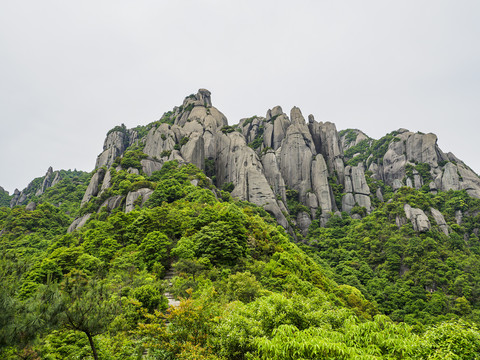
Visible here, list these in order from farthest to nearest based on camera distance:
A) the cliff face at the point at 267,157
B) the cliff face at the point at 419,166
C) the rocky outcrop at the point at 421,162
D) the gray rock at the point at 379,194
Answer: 1. the gray rock at the point at 379,194
2. the cliff face at the point at 419,166
3. the rocky outcrop at the point at 421,162
4. the cliff face at the point at 267,157

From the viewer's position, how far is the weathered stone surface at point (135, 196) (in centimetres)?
4228

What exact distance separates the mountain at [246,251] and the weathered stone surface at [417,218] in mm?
244

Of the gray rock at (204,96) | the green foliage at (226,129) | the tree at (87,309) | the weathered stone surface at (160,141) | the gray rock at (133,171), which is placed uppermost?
the gray rock at (204,96)

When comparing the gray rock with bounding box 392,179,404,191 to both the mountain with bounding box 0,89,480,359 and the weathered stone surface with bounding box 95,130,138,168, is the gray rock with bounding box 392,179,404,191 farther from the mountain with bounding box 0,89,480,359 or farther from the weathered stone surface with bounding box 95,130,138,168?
the weathered stone surface with bounding box 95,130,138,168

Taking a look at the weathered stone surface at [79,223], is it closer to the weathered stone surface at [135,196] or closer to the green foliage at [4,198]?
the weathered stone surface at [135,196]

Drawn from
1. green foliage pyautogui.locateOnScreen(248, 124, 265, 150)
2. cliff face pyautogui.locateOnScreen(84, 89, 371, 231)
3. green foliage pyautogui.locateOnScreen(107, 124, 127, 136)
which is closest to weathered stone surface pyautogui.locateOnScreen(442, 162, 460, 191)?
cliff face pyautogui.locateOnScreen(84, 89, 371, 231)

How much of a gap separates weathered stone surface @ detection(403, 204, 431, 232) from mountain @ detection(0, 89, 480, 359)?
24 cm

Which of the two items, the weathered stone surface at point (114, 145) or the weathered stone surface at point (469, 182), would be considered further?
the weathered stone surface at point (114, 145)

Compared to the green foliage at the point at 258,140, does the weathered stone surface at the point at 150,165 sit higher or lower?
lower

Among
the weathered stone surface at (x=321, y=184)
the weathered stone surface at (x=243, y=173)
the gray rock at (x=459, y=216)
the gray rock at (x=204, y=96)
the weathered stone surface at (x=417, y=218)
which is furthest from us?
the gray rock at (x=204, y=96)

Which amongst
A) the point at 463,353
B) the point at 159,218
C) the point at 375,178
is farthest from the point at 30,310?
the point at 375,178

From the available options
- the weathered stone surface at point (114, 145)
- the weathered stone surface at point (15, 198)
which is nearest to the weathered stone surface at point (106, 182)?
the weathered stone surface at point (114, 145)

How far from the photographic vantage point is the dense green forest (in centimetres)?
681

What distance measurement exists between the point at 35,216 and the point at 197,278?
42931 millimetres
